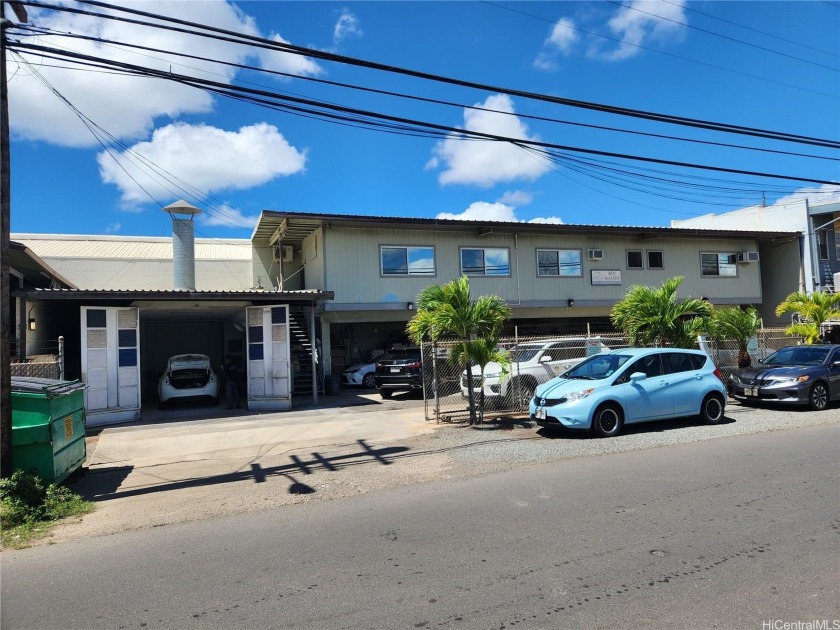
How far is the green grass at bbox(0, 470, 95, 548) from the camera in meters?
6.05

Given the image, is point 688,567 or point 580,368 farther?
point 580,368

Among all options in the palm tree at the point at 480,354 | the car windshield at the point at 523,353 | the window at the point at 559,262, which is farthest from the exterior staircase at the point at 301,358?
the window at the point at 559,262

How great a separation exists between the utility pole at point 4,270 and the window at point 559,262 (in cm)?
1772

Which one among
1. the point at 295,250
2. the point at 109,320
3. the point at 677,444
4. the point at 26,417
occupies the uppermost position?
the point at 295,250

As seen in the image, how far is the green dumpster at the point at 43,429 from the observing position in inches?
291

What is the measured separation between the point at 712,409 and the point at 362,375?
1158 cm

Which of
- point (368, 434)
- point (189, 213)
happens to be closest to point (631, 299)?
point (368, 434)

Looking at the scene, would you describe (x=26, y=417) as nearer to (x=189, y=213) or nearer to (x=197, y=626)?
(x=197, y=626)

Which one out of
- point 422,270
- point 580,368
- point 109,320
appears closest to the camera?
point 580,368

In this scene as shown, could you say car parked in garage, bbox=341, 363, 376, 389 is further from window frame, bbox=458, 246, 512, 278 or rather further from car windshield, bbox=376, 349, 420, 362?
window frame, bbox=458, 246, 512, 278

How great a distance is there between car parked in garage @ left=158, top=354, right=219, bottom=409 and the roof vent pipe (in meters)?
4.72

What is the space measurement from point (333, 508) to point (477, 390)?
695 cm

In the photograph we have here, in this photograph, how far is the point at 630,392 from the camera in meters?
10.4

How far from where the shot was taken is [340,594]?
4148mm
